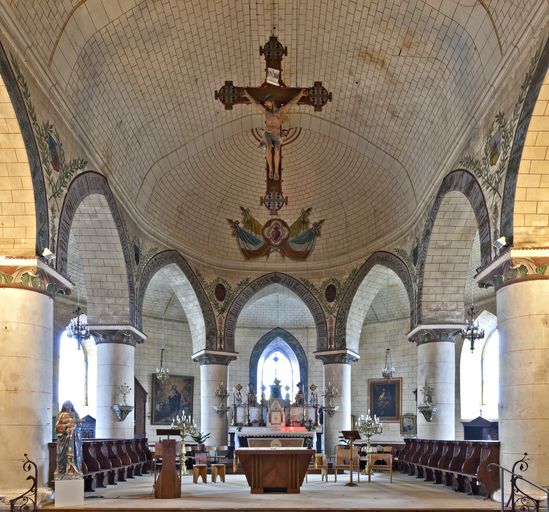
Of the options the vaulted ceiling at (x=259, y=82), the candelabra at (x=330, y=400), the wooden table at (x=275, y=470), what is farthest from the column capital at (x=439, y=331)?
the wooden table at (x=275, y=470)

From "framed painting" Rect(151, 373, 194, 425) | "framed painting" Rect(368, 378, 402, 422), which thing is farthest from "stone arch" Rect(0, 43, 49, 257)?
"framed painting" Rect(368, 378, 402, 422)

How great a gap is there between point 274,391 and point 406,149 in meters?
10.5

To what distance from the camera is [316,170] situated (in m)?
29.2

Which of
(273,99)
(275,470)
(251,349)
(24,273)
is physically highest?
(273,99)

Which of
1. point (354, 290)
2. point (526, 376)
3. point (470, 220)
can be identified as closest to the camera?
point (526, 376)

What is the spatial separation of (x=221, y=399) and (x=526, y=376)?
16.6 meters

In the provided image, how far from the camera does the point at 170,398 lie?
3416cm

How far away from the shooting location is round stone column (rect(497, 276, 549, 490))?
14914 millimetres

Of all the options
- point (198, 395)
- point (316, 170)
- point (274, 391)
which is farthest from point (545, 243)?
point (198, 395)

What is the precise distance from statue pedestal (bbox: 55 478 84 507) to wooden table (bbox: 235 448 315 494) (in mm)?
3654

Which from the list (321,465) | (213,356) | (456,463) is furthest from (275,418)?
(456,463)

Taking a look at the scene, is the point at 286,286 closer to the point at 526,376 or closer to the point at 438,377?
the point at 438,377

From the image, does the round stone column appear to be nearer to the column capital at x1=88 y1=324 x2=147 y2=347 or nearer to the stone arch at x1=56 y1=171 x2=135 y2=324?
the stone arch at x1=56 y1=171 x2=135 y2=324

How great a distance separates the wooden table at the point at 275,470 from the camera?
17.9 metres
